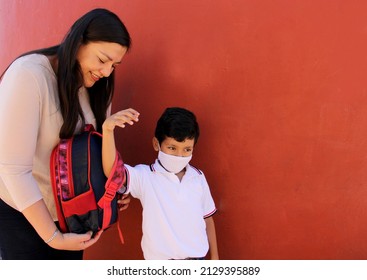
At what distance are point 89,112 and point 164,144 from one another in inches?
15.9

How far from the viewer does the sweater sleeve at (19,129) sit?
1.68m

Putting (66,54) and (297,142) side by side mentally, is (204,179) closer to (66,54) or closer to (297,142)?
(297,142)

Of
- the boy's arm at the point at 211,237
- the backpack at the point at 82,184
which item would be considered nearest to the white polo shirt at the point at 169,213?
the boy's arm at the point at 211,237

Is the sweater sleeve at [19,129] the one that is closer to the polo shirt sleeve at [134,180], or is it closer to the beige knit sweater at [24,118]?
the beige knit sweater at [24,118]

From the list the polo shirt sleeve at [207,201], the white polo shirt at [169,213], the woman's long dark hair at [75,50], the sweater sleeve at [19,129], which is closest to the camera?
the sweater sleeve at [19,129]

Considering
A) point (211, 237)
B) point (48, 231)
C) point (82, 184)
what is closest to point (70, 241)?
point (48, 231)

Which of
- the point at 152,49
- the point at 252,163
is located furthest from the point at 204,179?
the point at 152,49

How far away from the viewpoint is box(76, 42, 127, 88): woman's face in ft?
6.13

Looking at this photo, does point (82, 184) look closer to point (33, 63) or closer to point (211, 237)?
point (33, 63)

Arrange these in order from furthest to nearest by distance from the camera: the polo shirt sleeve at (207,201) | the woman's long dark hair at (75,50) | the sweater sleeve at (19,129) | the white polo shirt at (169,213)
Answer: the polo shirt sleeve at (207,201) → the white polo shirt at (169,213) → the woman's long dark hair at (75,50) → the sweater sleeve at (19,129)

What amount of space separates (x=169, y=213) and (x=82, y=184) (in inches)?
18.9

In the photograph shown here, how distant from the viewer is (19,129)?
168 cm

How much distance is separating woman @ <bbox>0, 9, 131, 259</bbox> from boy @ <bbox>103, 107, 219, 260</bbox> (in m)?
0.35

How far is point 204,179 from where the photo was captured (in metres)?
2.27
